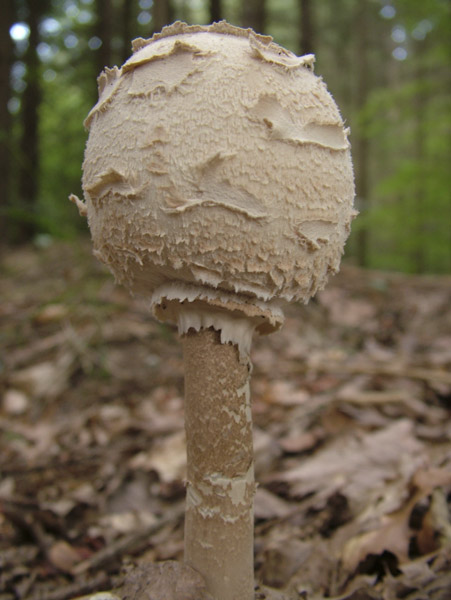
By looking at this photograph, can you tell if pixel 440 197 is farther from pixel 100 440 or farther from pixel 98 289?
pixel 100 440

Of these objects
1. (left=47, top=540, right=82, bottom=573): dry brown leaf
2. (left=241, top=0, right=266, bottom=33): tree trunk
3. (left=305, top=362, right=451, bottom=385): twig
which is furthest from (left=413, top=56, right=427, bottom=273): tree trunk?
(left=47, top=540, right=82, bottom=573): dry brown leaf

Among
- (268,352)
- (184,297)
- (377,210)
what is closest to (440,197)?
(377,210)

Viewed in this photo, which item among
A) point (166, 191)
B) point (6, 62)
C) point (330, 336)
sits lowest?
point (330, 336)

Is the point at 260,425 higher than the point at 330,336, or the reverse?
the point at 330,336

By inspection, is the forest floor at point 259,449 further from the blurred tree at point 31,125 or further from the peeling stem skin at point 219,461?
the blurred tree at point 31,125

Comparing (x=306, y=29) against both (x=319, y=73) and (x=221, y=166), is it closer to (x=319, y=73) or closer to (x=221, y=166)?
(x=319, y=73)

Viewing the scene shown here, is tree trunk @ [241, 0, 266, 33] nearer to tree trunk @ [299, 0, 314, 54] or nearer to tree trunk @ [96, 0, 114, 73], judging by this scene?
tree trunk @ [299, 0, 314, 54]
